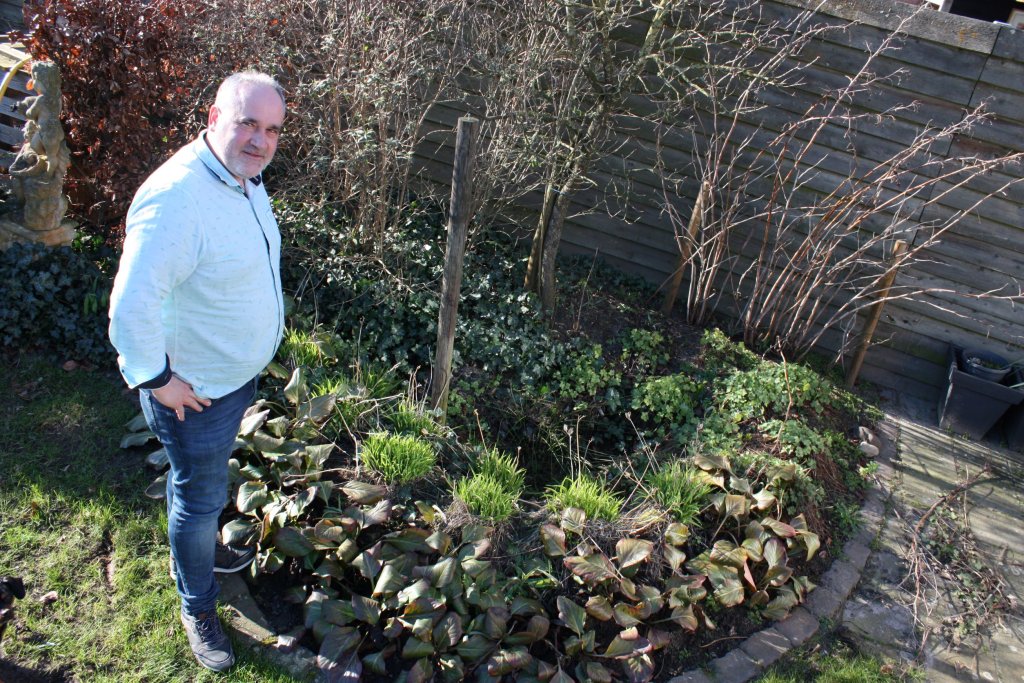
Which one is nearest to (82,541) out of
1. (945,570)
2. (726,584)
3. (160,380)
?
(160,380)

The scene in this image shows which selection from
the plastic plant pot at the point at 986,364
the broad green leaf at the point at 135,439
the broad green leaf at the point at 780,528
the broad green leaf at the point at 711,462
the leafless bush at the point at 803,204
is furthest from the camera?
the plastic plant pot at the point at 986,364

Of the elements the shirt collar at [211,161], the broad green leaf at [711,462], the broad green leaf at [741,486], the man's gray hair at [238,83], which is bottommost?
the broad green leaf at [741,486]

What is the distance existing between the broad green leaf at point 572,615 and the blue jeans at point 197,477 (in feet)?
4.58

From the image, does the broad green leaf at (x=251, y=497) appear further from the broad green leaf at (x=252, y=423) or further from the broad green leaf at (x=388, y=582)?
the broad green leaf at (x=388, y=582)

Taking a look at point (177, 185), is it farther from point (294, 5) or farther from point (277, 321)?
point (294, 5)

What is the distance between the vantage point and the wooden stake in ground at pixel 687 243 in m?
5.20

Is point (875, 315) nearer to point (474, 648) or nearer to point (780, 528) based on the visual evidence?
point (780, 528)

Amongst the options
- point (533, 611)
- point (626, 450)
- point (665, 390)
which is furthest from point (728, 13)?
point (533, 611)

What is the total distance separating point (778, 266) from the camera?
18.7ft

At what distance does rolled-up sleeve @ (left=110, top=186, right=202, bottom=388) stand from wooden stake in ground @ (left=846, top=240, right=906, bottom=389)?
14.5 feet

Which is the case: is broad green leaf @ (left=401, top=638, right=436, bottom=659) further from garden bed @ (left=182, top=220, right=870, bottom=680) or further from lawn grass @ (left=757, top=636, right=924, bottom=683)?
lawn grass @ (left=757, top=636, right=924, bottom=683)

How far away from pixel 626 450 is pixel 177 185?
308 centimetres

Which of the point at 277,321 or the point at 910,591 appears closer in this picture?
the point at 277,321

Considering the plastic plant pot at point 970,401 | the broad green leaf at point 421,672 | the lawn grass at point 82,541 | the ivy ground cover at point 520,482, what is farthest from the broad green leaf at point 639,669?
the plastic plant pot at point 970,401
